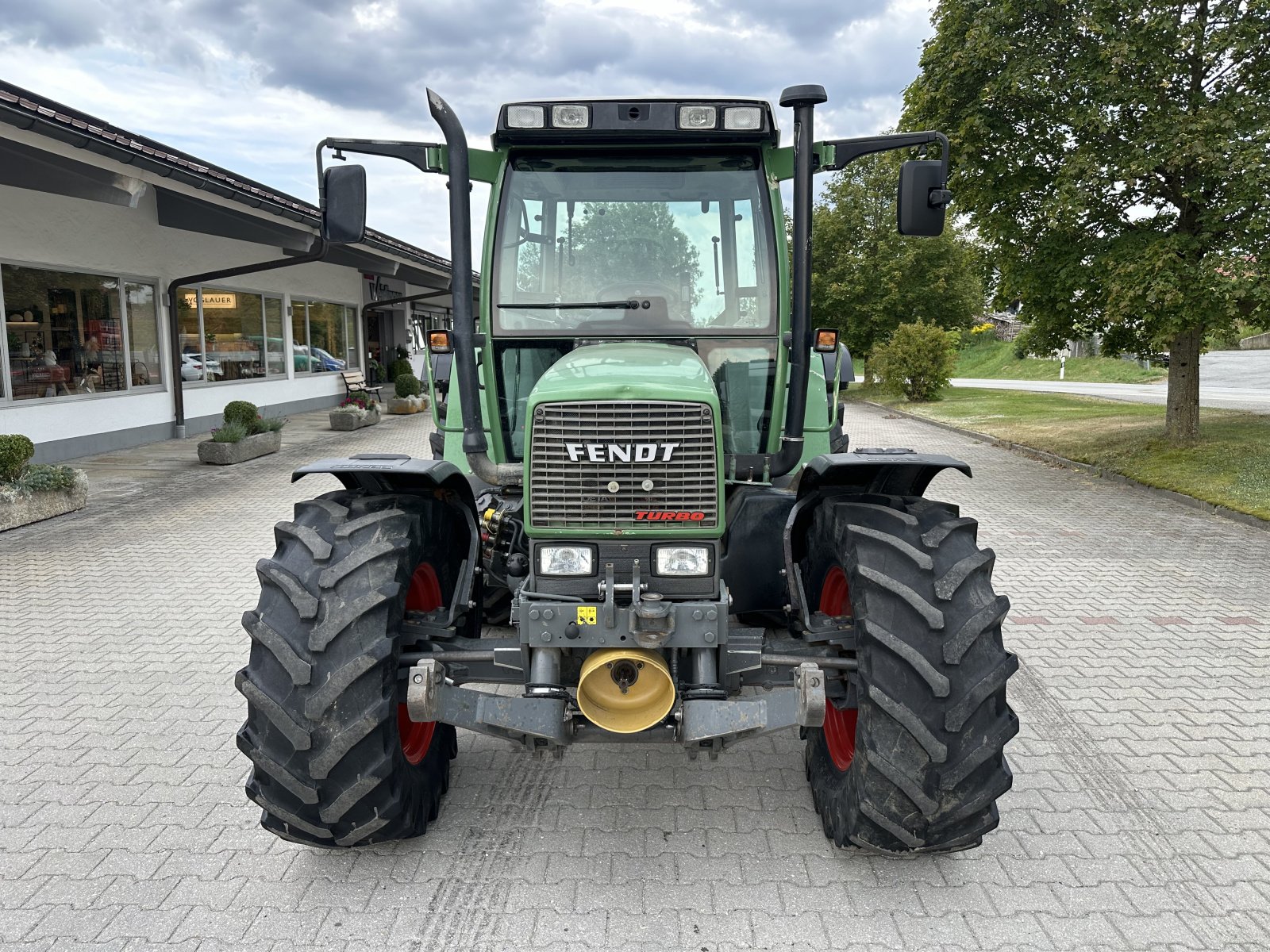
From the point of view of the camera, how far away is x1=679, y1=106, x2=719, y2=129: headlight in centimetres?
372

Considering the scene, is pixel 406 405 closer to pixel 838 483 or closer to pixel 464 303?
pixel 464 303

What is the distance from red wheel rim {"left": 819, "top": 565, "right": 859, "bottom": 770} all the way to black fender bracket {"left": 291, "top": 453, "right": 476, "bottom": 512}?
1.41 metres

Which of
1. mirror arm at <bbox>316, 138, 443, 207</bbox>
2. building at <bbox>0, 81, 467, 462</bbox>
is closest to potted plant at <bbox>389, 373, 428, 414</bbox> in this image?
building at <bbox>0, 81, 467, 462</bbox>

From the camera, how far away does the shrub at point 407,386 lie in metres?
23.4

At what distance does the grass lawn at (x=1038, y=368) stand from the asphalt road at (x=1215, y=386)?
118cm

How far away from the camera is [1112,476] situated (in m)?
11.6

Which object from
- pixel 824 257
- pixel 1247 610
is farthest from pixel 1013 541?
pixel 824 257

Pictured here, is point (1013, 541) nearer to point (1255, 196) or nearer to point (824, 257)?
point (1255, 196)

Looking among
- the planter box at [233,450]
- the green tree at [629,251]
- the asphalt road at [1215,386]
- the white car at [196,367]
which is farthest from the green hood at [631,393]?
the asphalt road at [1215,386]

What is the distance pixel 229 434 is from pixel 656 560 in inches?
438

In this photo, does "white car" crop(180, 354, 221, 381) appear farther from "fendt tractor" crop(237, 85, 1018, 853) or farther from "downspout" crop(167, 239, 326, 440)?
"fendt tractor" crop(237, 85, 1018, 853)

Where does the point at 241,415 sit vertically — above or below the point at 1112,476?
above

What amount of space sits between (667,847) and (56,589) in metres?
5.41

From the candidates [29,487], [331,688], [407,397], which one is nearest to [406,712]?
[331,688]
